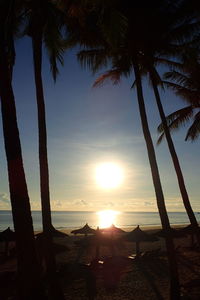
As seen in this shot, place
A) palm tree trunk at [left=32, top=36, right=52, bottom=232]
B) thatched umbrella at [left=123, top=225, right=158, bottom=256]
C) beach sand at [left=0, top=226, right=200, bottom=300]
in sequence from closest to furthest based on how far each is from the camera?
1. palm tree trunk at [left=32, top=36, right=52, bottom=232]
2. beach sand at [left=0, top=226, right=200, bottom=300]
3. thatched umbrella at [left=123, top=225, right=158, bottom=256]

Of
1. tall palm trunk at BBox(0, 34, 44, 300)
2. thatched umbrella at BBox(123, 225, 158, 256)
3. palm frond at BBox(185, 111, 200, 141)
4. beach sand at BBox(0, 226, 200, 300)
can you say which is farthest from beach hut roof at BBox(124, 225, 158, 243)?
tall palm trunk at BBox(0, 34, 44, 300)

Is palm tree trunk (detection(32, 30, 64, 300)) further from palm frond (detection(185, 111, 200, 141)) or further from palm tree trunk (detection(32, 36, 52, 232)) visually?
palm frond (detection(185, 111, 200, 141))

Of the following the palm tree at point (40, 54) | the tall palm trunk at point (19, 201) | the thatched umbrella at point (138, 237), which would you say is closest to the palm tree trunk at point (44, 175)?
the palm tree at point (40, 54)

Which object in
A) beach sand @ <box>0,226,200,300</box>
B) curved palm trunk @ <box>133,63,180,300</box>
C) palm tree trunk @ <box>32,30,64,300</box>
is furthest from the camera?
beach sand @ <box>0,226,200,300</box>

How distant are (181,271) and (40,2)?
14.0 meters

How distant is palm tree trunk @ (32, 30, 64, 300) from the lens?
8.02 metres

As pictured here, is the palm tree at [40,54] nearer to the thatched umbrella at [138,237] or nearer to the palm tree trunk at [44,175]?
the palm tree trunk at [44,175]

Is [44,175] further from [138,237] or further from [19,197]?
[138,237]

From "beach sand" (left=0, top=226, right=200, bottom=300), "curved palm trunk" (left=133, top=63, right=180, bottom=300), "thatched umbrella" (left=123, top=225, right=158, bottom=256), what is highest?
"curved palm trunk" (left=133, top=63, right=180, bottom=300)

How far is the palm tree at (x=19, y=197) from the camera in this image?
5.60m

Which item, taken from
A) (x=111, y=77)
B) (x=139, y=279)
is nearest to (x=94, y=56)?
(x=111, y=77)

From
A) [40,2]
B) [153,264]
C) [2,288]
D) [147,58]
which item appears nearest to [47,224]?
[2,288]

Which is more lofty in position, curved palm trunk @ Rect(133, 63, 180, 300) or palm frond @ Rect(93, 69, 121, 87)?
palm frond @ Rect(93, 69, 121, 87)

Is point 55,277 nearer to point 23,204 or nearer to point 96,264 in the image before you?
point 23,204
